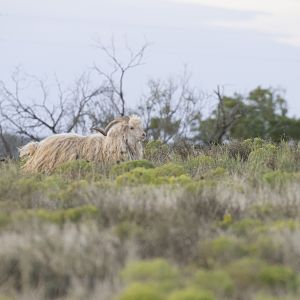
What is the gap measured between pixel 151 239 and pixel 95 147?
7.89 metres

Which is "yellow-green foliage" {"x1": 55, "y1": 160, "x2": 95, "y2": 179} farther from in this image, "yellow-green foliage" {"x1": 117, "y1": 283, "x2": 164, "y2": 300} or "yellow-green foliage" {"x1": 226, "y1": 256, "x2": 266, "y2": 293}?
"yellow-green foliage" {"x1": 117, "y1": 283, "x2": 164, "y2": 300}

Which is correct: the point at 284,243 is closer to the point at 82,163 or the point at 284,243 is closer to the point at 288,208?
the point at 288,208

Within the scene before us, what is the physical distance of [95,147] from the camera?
15.2 meters

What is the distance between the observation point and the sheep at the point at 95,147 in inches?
592

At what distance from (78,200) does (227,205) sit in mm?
1610

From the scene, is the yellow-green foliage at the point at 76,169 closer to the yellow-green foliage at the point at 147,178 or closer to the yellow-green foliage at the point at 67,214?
the yellow-green foliage at the point at 147,178

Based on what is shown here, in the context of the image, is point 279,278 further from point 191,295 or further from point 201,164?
point 201,164

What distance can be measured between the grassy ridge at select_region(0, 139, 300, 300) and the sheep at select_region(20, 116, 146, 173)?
454 centimetres

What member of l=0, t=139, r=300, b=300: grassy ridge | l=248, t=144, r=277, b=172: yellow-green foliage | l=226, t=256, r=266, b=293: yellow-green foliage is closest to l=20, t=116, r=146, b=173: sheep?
l=248, t=144, r=277, b=172: yellow-green foliage

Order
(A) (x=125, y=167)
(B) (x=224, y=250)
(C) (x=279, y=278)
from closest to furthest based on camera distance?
(C) (x=279, y=278), (B) (x=224, y=250), (A) (x=125, y=167)

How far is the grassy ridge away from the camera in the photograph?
20.6 ft

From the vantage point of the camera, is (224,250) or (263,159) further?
(263,159)

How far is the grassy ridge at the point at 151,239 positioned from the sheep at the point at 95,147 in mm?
4542

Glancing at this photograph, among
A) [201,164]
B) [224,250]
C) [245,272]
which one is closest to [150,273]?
[245,272]
